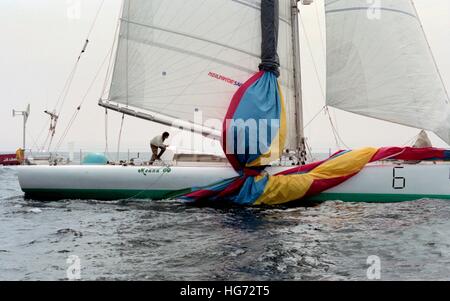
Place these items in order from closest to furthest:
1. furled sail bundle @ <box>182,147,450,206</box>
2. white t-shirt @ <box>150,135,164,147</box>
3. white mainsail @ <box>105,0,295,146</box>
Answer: furled sail bundle @ <box>182,147,450,206</box> → white mainsail @ <box>105,0,295,146</box> → white t-shirt @ <box>150,135,164,147</box>

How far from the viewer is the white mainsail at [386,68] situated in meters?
15.6

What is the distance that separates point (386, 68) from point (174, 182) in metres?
7.51

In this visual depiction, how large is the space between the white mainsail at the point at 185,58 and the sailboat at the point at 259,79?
0.11 feet

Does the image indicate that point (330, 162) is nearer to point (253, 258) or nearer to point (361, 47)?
point (361, 47)

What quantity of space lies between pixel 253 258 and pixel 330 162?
6980 millimetres

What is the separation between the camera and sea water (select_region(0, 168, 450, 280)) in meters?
7.99

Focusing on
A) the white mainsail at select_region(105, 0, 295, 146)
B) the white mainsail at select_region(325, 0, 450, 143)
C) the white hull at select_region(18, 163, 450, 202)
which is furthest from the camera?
the white mainsail at select_region(105, 0, 295, 146)

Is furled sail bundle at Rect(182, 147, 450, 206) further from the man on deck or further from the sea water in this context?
the man on deck

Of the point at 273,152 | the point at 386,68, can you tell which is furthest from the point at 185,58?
the point at 386,68

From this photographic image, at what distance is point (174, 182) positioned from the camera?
15.6 meters

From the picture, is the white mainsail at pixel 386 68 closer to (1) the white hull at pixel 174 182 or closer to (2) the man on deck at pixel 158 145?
(1) the white hull at pixel 174 182

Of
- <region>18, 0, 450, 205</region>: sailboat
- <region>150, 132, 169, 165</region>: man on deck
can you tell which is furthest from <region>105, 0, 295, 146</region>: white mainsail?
<region>150, 132, 169, 165</region>: man on deck

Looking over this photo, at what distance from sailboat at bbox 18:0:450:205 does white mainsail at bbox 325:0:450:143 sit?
0.03 metres
